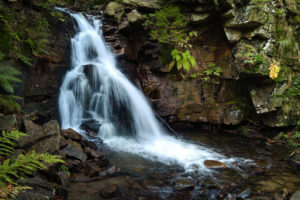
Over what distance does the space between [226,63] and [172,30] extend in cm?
247

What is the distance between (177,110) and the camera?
8219 millimetres

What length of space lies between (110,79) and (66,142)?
3.21 metres

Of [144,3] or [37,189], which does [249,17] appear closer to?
[144,3]

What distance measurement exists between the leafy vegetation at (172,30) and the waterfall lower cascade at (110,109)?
6.38ft

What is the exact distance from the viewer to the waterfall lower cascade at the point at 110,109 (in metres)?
6.05

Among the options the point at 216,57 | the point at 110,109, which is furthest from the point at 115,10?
the point at 216,57

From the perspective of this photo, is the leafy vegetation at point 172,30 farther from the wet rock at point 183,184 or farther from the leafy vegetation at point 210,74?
the wet rock at point 183,184

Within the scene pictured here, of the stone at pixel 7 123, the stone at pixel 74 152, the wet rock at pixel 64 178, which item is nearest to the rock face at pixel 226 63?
the stone at pixel 74 152

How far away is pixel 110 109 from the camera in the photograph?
7.17 m

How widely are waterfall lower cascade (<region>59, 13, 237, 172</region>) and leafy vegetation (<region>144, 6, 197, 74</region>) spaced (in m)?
A: 1.94

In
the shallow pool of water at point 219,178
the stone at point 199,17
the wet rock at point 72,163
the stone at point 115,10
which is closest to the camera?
the shallow pool of water at point 219,178

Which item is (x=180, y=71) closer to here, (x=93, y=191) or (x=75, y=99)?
(x=75, y=99)

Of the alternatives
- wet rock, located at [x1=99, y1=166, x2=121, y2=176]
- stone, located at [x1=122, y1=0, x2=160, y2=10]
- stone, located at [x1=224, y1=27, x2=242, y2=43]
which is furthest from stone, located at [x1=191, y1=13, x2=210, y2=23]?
wet rock, located at [x1=99, y1=166, x2=121, y2=176]

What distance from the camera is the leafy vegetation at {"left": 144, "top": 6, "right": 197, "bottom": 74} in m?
8.00
